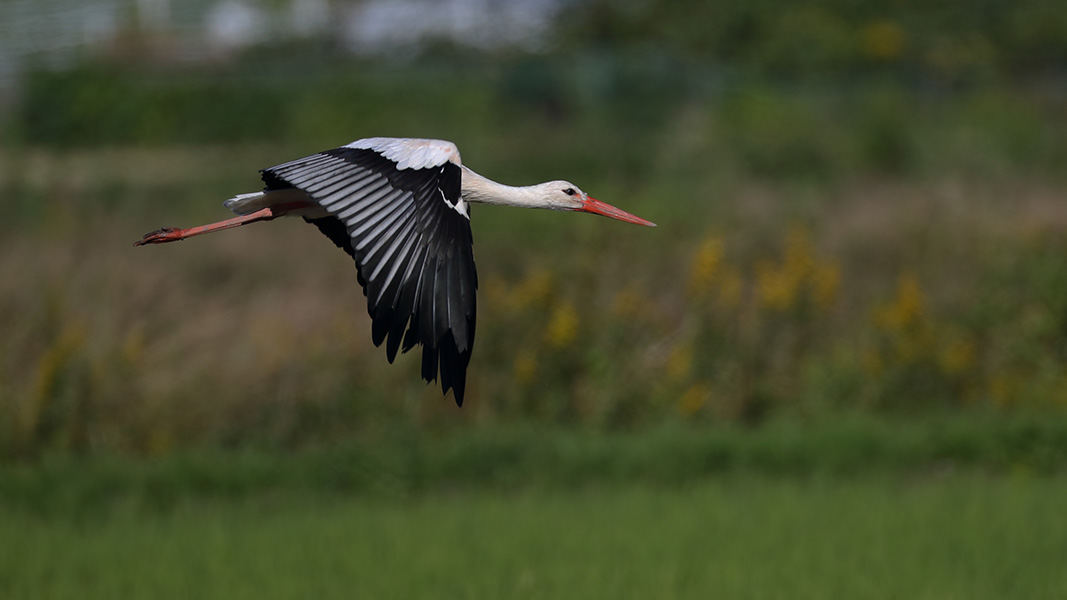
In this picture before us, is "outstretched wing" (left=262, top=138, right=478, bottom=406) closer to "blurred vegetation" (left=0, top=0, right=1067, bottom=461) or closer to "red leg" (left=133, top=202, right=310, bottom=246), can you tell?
"red leg" (left=133, top=202, right=310, bottom=246)

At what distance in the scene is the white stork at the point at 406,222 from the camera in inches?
123

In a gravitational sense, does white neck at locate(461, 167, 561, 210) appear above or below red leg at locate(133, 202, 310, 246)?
above

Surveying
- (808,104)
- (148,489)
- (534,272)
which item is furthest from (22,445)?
(808,104)

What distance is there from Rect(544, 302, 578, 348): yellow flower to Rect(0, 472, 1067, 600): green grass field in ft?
4.40

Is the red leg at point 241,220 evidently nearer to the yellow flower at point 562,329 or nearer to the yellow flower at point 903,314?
the yellow flower at point 562,329

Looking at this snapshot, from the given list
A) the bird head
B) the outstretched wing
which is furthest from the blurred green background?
the outstretched wing

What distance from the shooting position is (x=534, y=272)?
32.9ft

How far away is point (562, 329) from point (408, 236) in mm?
5870

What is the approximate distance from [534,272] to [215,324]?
2280 mm

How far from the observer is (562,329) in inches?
364

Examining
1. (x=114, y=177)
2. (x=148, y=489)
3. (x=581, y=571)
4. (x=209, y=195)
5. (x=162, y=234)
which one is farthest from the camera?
(x=114, y=177)

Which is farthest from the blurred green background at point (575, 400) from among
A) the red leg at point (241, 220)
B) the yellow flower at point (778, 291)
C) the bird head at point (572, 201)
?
the red leg at point (241, 220)

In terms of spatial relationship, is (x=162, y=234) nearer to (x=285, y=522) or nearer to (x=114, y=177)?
(x=285, y=522)

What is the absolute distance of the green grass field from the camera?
19.8 feet
